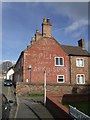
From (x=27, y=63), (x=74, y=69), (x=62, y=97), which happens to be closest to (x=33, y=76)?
(x=27, y=63)

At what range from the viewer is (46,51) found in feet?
118

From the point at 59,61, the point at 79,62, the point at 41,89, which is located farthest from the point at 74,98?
the point at 79,62

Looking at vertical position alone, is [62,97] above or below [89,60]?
below

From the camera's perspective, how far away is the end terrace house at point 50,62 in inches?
1380

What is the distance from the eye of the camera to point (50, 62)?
36.2 metres

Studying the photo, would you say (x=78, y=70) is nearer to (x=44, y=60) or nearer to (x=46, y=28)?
(x=44, y=60)

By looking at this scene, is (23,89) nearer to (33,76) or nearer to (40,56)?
(33,76)

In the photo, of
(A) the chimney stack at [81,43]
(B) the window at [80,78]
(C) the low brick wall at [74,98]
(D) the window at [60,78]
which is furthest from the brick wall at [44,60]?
(C) the low brick wall at [74,98]

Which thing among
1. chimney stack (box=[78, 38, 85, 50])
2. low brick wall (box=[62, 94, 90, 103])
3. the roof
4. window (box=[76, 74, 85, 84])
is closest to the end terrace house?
window (box=[76, 74, 85, 84])

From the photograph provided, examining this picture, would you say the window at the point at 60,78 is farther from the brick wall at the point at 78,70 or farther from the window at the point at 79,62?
the window at the point at 79,62

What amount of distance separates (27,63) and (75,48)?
11.6m

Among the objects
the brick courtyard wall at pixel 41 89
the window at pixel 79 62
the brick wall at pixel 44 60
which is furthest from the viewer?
the window at pixel 79 62

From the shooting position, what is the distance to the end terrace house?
115ft

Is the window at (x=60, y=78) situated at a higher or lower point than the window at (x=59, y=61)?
lower
